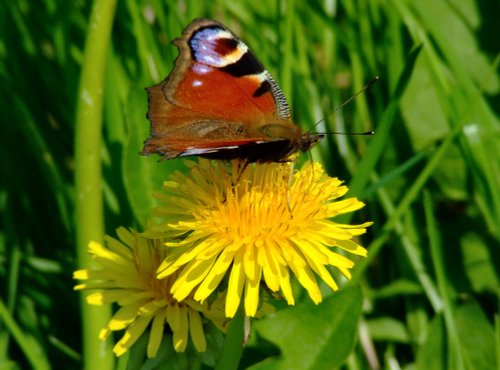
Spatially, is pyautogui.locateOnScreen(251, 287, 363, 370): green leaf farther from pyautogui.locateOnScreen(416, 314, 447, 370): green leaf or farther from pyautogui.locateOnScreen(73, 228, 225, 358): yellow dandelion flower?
pyautogui.locateOnScreen(416, 314, 447, 370): green leaf

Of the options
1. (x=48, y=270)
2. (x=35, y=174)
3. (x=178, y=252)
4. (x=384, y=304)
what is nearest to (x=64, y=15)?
(x=35, y=174)

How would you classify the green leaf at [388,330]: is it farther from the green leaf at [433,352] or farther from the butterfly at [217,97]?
the butterfly at [217,97]

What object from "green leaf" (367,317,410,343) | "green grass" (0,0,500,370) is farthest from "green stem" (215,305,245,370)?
"green leaf" (367,317,410,343)

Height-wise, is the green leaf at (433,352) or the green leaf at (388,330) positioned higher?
the green leaf at (388,330)

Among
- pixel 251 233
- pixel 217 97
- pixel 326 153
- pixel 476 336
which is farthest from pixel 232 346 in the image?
pixel 326 153

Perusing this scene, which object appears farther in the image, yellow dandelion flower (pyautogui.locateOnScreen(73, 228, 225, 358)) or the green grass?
the green grass

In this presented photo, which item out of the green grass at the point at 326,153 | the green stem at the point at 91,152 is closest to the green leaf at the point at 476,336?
the green grass at the point at 326,153

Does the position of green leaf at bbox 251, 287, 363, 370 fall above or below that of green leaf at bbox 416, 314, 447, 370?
above
